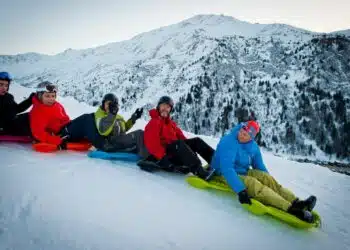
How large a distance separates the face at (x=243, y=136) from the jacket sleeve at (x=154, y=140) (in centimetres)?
178

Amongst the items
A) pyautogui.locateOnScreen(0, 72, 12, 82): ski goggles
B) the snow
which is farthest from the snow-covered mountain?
the snow

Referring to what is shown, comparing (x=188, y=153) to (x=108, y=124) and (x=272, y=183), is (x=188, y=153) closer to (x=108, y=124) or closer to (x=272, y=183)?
(x=272, y=183)

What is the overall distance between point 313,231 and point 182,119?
437ft

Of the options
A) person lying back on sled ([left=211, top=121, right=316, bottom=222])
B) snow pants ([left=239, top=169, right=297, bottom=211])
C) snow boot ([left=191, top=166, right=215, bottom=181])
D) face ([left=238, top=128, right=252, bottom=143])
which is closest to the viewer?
person lying back on sled ([left=211, top=121, right=316, bottom=222])

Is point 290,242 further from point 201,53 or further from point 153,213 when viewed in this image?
point 201,53

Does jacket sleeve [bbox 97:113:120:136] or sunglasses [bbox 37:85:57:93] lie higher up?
sunglasses [bbox 37:85:57:93]

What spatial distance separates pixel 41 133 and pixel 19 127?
803 mm

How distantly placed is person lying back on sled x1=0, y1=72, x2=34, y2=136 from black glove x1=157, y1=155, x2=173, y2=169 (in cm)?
381

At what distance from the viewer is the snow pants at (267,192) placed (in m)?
4.93

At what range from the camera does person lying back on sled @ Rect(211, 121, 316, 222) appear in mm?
4793

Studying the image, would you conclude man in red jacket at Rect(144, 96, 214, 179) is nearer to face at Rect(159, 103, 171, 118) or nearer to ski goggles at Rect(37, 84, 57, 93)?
face at Rect(159, 103, 171, 118)

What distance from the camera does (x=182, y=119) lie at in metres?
138

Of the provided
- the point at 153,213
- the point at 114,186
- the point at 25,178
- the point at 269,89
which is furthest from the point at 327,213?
the point at 269,89

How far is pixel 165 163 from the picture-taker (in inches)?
255
